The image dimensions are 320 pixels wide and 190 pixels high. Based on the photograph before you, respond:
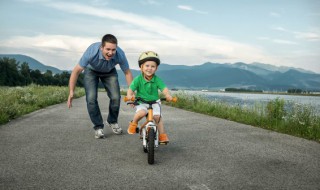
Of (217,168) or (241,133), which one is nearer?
(217,168)

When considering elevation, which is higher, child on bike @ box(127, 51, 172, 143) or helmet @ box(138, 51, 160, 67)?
helmet @ box(138, 51, 160, 67)

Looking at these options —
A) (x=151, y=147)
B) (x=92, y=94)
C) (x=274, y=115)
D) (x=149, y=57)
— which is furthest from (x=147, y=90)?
(x=274, y=115)

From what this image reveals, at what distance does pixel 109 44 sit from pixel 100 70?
3.47 ft

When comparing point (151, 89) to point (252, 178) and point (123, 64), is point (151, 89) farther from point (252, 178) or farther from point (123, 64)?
point (252, 178)

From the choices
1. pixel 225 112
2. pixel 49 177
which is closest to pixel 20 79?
pixel 225 112

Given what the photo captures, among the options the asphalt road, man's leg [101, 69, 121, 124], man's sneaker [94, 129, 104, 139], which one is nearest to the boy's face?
the asphalt road

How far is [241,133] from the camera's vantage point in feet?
27.8

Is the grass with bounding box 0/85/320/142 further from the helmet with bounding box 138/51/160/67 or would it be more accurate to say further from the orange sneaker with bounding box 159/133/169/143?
the helmet with bounding box 138/51/160/67

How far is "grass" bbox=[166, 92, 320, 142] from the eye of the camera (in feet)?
27.4

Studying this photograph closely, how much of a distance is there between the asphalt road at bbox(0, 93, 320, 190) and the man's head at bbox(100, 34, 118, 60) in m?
1.81

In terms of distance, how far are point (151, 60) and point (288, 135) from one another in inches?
177

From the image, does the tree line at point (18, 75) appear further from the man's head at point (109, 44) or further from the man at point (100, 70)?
the man's head at point (109, 44)

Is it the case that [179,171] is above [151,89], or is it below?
below

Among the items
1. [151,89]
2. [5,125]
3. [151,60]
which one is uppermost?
[151,60]
